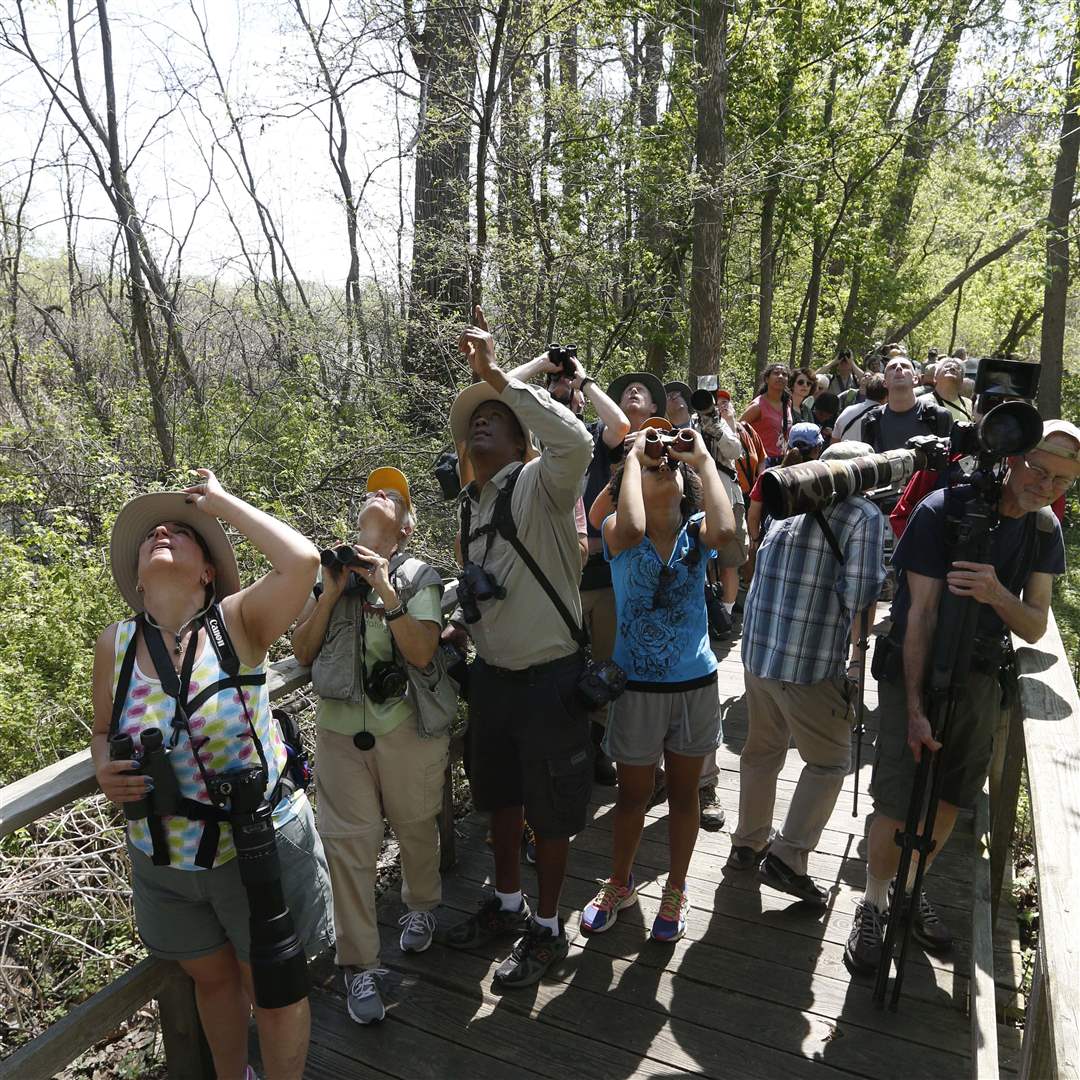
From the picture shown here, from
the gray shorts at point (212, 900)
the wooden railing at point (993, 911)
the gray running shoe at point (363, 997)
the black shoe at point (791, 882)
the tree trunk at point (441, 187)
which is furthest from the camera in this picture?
the tree trunk at point (441, 187)

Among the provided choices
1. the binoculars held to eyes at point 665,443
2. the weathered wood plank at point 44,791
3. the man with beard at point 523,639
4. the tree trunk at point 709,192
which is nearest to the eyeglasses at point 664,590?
the man with beard at point 523,639

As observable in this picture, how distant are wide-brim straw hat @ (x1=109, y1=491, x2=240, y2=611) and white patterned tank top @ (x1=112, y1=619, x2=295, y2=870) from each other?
0.67 ft

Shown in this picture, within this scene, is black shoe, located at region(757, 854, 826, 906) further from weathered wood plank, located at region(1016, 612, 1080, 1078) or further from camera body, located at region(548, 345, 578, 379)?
camera body, located at region(548, 345, 578, 379)

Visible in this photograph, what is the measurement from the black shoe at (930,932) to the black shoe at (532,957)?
124 centimetres

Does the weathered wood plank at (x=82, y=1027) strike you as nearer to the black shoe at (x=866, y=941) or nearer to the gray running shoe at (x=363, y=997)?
the gray running shoe at (x=363, y=997)

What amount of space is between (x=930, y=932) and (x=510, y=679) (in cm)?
186

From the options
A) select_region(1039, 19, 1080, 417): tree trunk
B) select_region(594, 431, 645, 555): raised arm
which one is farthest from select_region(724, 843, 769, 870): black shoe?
select_region(1039, 19, 1080, 417): tree trunk

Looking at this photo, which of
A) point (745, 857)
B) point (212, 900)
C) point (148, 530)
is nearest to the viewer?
point (212, 900)

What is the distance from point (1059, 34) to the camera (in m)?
12.2

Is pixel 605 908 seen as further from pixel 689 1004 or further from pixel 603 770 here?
pixel 603 770

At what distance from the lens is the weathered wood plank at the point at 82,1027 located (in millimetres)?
1896

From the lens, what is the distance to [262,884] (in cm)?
209

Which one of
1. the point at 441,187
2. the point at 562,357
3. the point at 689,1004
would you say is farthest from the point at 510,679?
the point at 441,187

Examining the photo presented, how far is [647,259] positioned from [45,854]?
24.6ft
